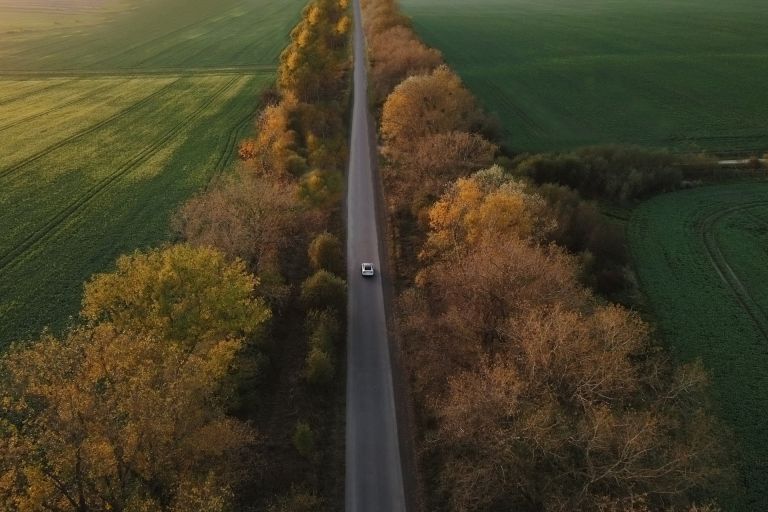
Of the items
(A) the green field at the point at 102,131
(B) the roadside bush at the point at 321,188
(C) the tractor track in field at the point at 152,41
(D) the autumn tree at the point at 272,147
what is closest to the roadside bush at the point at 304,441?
(A) the green field at the point at 102,131

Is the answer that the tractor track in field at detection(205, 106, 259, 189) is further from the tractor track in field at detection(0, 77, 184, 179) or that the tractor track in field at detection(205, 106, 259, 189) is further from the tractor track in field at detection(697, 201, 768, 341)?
the tractor track in field at detection(697, 201, 768, 341)

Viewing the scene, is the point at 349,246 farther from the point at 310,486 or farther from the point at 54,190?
the point at 54,190

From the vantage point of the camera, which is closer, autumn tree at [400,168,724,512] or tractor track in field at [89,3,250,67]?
autumn tree at [400,168,724,512]

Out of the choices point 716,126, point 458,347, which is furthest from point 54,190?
point 716,126

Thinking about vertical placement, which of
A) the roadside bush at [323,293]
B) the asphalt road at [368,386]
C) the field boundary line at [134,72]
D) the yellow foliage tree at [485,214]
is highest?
the field boundary line at [134,72]

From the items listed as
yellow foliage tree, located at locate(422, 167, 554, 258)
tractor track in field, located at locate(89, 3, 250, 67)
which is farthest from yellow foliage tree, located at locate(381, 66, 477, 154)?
tractor track in field, located at locate(89, 3, 250, 67)

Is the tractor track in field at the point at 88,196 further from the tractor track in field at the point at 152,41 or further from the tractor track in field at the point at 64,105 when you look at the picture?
the tractor track in field at the point at 152,41
